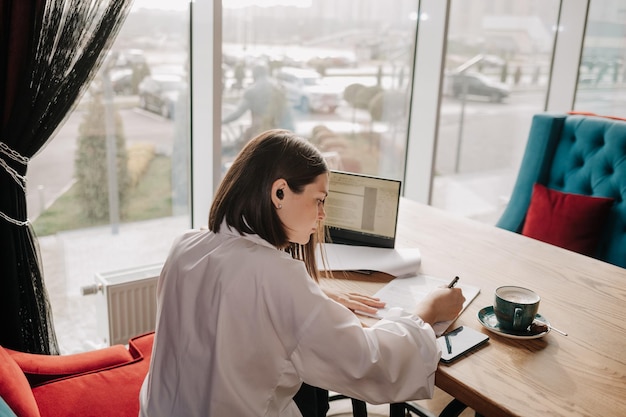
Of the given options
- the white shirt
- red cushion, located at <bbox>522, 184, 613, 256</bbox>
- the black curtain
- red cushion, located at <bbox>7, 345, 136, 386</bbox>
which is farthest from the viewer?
red cushion, located at <bbox>522, 184, 613, 256</bbox>

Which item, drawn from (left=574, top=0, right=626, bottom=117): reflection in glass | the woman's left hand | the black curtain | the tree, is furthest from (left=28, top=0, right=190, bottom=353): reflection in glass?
(left=574, top=0, right=626, bottom=117): reflection in glass

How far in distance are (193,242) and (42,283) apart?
3.56 ft

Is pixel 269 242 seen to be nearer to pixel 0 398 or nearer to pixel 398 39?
pixel 0 398

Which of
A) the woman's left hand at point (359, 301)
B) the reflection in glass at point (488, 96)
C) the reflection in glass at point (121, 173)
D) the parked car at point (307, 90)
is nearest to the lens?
the woman's left hand at point (359, 301)

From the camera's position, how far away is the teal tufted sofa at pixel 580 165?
2.35 m

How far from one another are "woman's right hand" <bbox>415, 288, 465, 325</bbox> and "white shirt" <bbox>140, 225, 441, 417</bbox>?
137 millimetres

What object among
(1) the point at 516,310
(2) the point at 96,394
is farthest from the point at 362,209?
(2) the point at 96,394

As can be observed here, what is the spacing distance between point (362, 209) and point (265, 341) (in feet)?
2.54

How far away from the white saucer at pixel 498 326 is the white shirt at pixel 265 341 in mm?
230

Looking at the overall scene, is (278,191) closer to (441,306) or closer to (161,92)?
(441,306)

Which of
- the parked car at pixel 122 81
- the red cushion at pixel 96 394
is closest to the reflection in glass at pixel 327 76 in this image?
the parked car at pixel 122 81

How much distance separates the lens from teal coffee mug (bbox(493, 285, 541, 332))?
4.28 feet

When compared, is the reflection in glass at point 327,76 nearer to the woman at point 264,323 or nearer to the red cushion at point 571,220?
the red cushion at point 571,220

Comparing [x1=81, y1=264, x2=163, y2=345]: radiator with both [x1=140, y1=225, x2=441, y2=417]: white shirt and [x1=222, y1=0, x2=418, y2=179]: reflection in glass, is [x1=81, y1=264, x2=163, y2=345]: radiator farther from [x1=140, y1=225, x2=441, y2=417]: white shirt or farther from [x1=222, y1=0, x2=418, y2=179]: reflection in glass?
[x1=140, y1=225, x2=441, y2=417]: white shirt
